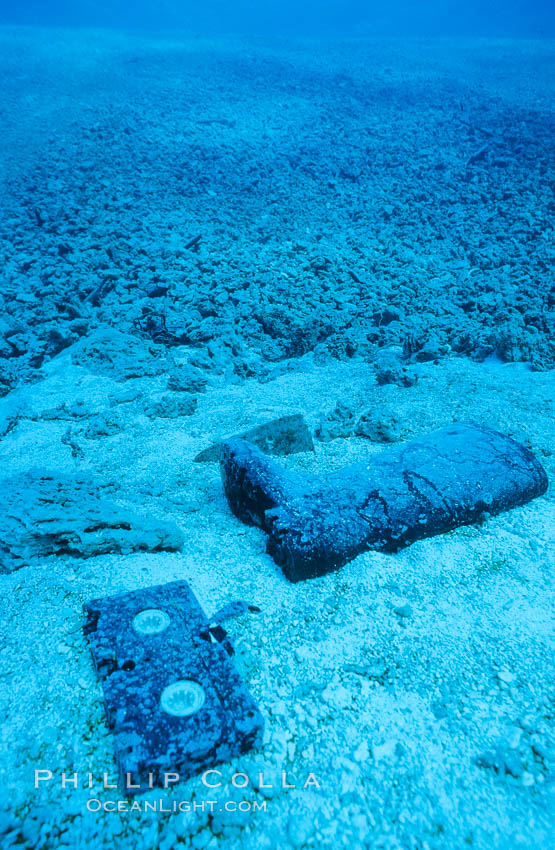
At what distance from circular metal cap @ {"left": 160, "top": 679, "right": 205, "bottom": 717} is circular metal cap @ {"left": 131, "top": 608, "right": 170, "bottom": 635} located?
0.23 m

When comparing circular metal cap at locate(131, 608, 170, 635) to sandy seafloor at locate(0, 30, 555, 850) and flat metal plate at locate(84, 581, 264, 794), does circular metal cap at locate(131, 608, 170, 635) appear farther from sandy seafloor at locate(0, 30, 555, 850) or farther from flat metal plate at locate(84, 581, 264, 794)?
sandy seafloor at locate(0, 30, 555, 850)

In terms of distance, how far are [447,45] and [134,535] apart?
999 inches

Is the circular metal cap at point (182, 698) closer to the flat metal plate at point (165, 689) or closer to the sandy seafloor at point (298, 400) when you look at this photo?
the flat metal plate at point (165, 689)

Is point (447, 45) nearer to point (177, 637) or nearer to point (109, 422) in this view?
point (109, 422)

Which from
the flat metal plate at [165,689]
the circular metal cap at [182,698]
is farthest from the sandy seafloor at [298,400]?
the circular metal cap at [182,698]

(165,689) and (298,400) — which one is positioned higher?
(165,689)

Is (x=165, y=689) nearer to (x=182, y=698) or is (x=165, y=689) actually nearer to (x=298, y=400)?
(x=182, y=698)

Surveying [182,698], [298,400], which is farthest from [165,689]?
[298,400]

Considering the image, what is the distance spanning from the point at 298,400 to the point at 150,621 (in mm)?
2212

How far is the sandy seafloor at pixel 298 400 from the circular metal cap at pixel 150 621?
0.21m

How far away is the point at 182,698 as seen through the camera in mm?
1411

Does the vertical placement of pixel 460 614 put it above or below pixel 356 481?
below

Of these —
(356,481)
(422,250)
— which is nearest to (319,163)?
(422,250)

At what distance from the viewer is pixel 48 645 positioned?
1.63 m
